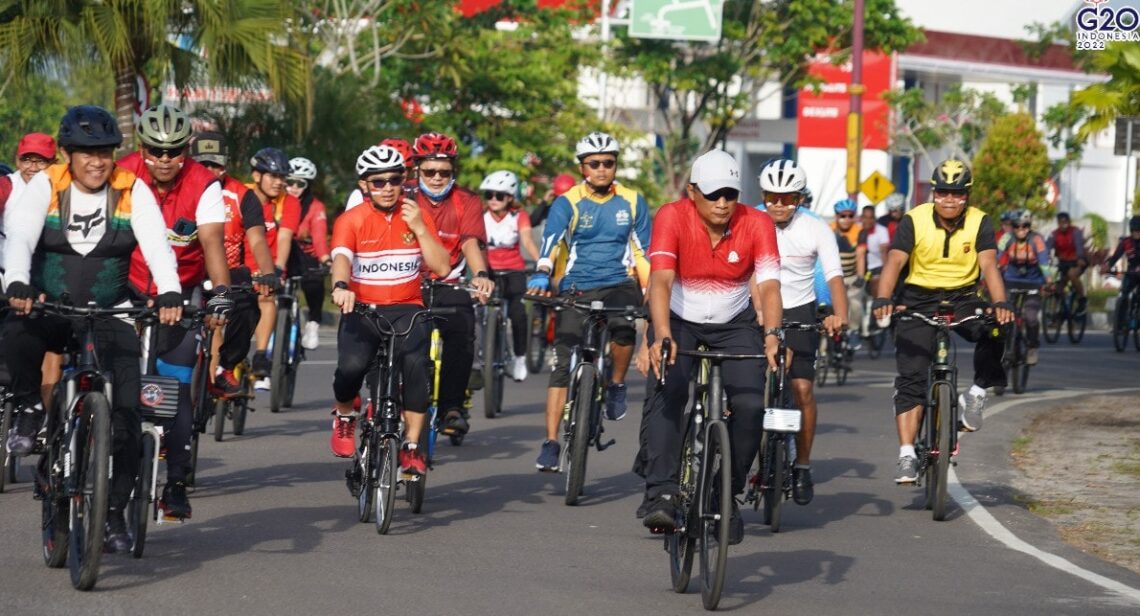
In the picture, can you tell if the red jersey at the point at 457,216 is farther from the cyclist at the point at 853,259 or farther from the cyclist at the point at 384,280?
the cyclist at the point at 853,259

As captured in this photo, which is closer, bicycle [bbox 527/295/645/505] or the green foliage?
bicycle [bbox 527/295/645/505]

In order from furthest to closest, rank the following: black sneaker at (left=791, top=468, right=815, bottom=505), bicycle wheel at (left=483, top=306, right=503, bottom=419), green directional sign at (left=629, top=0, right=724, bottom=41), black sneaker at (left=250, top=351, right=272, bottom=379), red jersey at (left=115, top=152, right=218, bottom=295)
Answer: green directional sign at (left=629, top=0, right=724, bottom=41)
bicycle wheel at (left=483, top=306, right=503, bottom=419)
black sneaker at (left=250, top=351, right=272, bottom=379)
black sneaker at (left=791, top=468, right=815, bottom=505)
red jersey at (left=115, top=152, right=218, bottom=295)

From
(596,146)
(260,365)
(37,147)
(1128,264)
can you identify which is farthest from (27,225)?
(1128,264)

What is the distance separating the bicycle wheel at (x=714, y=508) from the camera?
7.71 meters

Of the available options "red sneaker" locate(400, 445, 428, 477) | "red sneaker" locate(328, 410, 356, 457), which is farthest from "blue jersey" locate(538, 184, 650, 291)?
"red sneaker" locate(400, 445, 428, 477)

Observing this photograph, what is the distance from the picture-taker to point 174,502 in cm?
903

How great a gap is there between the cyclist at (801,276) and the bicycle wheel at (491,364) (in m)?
4.82

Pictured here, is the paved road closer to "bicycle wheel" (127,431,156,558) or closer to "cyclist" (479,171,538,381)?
"bicycle wheel" (127,431,156,558)

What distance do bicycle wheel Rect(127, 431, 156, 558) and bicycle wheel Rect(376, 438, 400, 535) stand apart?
1.52 m

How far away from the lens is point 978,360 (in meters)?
11.9

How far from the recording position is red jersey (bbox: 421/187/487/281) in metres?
12.2

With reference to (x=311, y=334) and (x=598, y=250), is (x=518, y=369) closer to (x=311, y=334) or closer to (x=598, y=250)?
(x=311, y=334)

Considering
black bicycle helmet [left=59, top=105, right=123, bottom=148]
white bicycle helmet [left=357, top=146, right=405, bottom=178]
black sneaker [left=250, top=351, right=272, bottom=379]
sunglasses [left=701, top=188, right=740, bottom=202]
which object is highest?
black bicycle helmet [left=59, top=105, right=123, bottom=148]

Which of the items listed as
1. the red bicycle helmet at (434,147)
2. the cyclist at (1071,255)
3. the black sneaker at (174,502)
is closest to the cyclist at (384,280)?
the black sneaker at (174,502)
